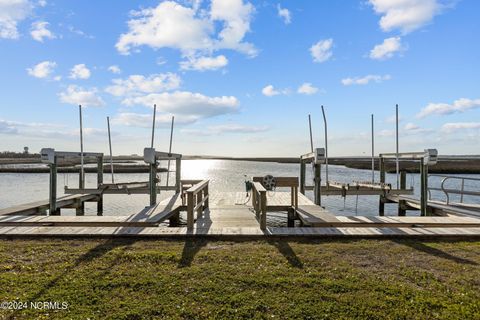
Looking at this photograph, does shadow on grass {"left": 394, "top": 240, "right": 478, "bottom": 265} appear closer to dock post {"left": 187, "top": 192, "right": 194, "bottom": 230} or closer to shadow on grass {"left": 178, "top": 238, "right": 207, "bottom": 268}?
shadow on grass {"left": 178, "top": 238, "right": 207, "bottom": 268}

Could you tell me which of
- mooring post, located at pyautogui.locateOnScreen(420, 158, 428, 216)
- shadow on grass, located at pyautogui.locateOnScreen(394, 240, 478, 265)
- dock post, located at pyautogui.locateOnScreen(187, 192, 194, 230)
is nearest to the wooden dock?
dock post, located at pyautogui.locateOnScreen(187, 192, 194, 230)

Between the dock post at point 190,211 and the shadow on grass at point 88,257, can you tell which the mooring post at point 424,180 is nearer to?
the dock post at point 190,211

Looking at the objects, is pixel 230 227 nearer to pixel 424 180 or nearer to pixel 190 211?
pixel 190 211

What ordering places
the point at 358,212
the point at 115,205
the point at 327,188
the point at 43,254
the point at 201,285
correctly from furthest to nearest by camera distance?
1. the point at 115,205
2. the point at 358,212
3. the point at 327,188
4. the point at 43,254
5. the point at 201,285

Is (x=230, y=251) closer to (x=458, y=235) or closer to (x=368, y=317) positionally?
(x=368, y=317)

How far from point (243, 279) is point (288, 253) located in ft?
4.33

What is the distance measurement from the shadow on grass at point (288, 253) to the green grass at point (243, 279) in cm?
2

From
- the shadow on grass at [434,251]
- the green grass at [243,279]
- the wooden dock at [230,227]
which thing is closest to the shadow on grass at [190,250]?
the green grass at [243,279]

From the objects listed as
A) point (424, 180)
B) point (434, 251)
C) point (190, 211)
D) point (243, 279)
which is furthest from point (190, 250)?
point (424, 180)

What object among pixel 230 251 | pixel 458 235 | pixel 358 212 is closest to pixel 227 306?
pixel 230 251

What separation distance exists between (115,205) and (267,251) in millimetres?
14056

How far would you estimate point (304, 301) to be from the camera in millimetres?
3271

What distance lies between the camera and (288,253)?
4.92m

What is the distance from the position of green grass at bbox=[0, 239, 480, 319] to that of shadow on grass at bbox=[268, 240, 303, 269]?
15 millimetres
